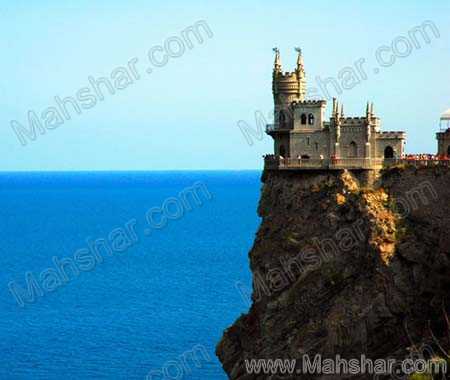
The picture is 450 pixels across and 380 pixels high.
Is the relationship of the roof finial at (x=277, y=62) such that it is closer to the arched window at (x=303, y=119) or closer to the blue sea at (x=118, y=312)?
the arched window at (x=303, y=119)

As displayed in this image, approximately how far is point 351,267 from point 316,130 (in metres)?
13.6

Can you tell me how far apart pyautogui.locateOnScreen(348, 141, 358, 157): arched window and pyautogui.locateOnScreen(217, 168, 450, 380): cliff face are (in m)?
2.49

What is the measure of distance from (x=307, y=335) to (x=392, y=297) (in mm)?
7850

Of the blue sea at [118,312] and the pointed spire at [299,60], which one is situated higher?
the pointed spire at [299,60]

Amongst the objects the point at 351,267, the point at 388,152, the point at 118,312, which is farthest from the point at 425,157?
the point at 118,312

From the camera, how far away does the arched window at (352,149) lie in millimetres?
81375

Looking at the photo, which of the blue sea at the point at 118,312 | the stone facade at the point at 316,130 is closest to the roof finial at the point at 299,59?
the stone facade at the point at 316,130

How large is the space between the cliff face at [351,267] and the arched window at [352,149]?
249 centimetres

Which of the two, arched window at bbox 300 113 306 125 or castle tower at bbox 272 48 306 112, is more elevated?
castle tower at bbox 272 48 306 112

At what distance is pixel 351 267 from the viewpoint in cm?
7694

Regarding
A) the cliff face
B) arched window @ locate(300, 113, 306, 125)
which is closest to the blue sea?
the cliff face

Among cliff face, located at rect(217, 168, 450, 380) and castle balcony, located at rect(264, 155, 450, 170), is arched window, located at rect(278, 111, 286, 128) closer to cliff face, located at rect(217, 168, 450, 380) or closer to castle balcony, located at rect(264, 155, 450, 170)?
castle balcony, located at rect(264, 155, 450, 170)

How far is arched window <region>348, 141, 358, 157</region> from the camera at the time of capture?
3204 inches

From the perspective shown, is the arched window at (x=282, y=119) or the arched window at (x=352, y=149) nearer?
the arched window at (x=352, y=149)
